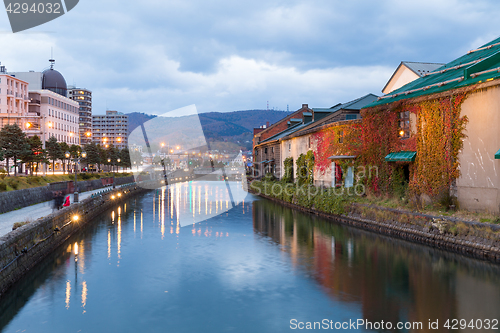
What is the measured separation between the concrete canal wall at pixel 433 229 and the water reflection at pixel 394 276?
67 cm

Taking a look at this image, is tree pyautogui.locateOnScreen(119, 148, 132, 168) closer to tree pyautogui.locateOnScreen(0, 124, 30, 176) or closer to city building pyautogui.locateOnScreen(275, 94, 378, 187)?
tree pyautogui.locateOnScreen(0, 124, 30, 176)

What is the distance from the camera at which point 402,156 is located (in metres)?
27.5

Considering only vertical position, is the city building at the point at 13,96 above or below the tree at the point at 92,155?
above

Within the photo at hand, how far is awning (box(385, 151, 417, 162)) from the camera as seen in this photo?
26641 millimetres

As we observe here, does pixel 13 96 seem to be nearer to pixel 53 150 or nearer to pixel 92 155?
pixel 92 155

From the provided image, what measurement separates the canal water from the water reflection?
4cm

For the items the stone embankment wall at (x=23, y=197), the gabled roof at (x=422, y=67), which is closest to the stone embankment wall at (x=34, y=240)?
the stone embankment wall at (x=23, y=197)

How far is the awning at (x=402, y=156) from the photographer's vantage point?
2664cm

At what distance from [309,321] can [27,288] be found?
11215 millimetres

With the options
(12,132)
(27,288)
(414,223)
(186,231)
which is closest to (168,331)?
(27,288)

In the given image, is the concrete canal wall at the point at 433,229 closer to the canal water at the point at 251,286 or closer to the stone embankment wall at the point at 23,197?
the canal water at the point at 251,286

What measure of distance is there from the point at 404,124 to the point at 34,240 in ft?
79.8

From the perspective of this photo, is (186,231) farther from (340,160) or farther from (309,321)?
(309,321)

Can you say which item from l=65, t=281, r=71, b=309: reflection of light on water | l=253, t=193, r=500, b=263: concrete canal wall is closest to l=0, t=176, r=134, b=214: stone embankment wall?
l=65, t=281, r=71, b=309: reflection of light on water
